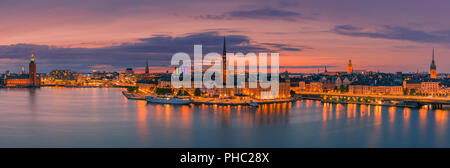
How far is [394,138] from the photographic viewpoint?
8.41 m

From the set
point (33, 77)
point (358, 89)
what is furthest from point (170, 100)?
point (33, 77)

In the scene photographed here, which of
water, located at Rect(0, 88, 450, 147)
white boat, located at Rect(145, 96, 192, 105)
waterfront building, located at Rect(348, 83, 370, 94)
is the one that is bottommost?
water, located at Rect(0, 88, 450, 147)

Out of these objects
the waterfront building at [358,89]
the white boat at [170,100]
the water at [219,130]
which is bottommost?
the water at [219,130]

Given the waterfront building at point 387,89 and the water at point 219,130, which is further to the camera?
the waterfront building at point 387,89

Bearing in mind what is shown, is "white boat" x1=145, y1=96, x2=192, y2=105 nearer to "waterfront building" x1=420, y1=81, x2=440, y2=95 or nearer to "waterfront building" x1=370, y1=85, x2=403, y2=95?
"waterfront building" x1=370, y1=85, x2=403, y2=95

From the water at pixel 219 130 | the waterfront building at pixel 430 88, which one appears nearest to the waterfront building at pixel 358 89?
the waterfront building at pixel 430 88

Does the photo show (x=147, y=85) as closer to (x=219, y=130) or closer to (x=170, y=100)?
(x=170, y=100)

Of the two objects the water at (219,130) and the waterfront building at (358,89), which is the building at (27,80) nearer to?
the water at (219,130)

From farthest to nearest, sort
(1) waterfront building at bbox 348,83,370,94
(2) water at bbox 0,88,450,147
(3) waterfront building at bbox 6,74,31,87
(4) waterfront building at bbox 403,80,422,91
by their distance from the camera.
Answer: (3) waterfront building at bbox 6,74,31,87, (4) waterfront building at bbox 403,80,422,91, (1) waterfront building at bbox 348,83,370,94, (2) water at bbox 0,88,450,147

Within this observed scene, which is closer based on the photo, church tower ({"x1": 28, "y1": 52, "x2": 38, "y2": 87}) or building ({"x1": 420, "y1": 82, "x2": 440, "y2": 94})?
building ({"x1": 420, "y1": 82, "x2": 440, "y2": 94})

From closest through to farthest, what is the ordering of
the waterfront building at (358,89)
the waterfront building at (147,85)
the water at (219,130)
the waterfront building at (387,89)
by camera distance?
the water at (219,130) < the waterfront building at (387,89) < the waterfront building at (358,89) < the waterfront building at (147,85)

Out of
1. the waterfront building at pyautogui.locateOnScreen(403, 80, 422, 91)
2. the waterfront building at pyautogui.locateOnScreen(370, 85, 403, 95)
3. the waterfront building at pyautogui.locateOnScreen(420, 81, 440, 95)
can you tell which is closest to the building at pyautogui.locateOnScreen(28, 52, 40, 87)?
the waterfront building at pyautogui.locateOnScreen(370, 85, 403, 95)
